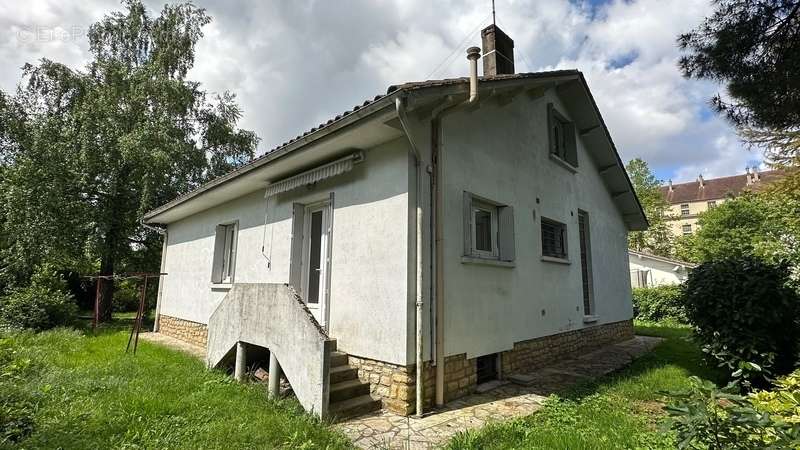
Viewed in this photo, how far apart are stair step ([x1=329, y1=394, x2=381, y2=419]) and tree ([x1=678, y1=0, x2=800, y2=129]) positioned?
767 cm

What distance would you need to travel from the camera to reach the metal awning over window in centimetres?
645

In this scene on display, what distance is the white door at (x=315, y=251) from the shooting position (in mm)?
7549

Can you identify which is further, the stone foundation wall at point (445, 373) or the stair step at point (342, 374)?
the stair step at point (342, 374)

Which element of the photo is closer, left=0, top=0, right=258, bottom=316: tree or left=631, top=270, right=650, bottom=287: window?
left=0, top=0, right=258, bottom=316: tree

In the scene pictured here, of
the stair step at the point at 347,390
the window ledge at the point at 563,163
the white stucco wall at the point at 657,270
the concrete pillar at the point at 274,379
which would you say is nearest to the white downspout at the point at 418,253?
the stair step at the point at 347,390

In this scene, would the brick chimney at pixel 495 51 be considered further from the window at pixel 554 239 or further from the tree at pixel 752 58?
the window at pixel 554 239

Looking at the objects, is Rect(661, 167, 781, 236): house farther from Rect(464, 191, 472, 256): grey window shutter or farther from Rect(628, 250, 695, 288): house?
Rect(464, 191, 472, 256): grey window shutter

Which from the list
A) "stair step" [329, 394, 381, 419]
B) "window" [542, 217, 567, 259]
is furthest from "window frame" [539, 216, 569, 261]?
"stair step" [329, 394, 381, 419]

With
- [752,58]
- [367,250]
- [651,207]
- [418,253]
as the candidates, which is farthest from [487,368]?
[651,207]

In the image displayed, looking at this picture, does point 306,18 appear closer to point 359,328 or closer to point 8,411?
point 359,328

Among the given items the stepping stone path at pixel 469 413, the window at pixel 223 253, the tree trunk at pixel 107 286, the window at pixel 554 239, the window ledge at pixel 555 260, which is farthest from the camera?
the tree trunk at pixel 107 286

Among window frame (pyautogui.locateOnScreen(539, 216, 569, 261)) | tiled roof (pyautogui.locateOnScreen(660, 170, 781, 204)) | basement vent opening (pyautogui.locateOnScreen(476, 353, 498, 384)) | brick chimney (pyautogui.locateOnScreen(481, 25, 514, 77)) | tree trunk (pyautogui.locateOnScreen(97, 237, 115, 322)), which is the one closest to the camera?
basement vent opening (pyautogui.locateOnScreen(476, 353, 498, 384))

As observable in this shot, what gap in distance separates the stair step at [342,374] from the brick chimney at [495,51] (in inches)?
291

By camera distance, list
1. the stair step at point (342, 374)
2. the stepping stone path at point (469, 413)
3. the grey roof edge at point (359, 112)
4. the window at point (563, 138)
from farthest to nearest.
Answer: the window at point (563, 138) < the stair step at point (342, 374) < the grey roof edge at point (359, 112) < the stepping stone path at point (469, 413)
